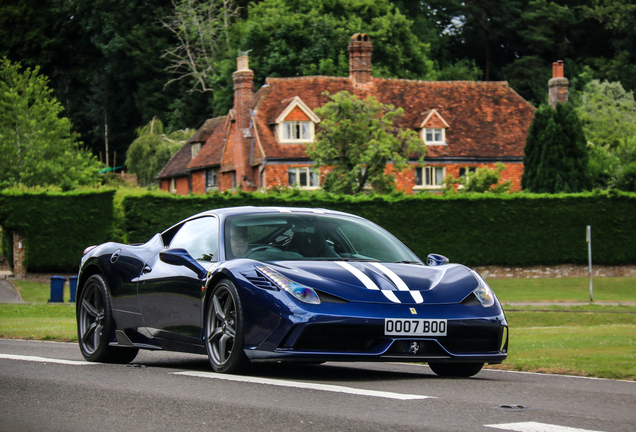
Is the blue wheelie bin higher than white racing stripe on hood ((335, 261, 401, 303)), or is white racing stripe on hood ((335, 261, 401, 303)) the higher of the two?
white racing stripe on hood ((335, 261, 401, 303))

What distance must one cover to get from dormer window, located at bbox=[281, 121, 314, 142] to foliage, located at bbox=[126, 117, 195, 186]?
2076 cm

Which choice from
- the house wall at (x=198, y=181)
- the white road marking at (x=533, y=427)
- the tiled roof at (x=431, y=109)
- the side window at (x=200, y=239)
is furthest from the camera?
the house wall at (x=198, y=181)

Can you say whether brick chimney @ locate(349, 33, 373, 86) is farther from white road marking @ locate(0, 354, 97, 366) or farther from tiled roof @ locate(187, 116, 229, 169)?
white road marking @ locate(0, 354, 97, 366)

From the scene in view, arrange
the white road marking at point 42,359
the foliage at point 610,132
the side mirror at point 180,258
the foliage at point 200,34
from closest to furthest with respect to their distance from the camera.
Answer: the side mirror at point 180,258, the white road marking at point 42,359, the foliage at point 610,132, the foliage at point 200,34

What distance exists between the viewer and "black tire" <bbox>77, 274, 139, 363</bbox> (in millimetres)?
9555

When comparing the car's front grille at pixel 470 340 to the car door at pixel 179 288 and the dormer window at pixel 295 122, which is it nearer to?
the car door at pixel 179 288

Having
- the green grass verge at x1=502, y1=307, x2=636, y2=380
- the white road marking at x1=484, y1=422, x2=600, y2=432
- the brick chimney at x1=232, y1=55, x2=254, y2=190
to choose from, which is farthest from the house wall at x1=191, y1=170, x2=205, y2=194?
the white road marking at x1=484, y1=422, x2=600, y2=432

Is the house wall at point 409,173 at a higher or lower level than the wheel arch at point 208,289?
higher

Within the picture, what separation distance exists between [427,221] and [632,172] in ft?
41.9

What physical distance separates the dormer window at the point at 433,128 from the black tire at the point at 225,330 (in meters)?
51.0

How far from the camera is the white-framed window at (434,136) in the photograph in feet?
193

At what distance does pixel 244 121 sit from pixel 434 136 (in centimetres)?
1118

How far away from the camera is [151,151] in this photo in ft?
253

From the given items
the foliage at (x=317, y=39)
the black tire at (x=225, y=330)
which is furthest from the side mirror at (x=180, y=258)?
the foliage at (x=317, y=39)
